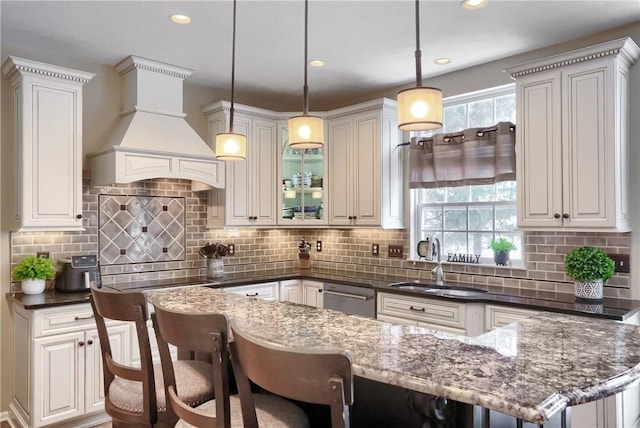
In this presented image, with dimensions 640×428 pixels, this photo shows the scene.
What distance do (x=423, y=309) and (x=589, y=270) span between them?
3.78 feet

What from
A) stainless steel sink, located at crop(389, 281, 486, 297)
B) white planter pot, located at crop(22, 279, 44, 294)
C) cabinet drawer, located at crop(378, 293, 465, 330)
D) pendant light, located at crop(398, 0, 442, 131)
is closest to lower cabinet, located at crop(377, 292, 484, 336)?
cabinet drawer, located at crop(378, 293, 465, 330)

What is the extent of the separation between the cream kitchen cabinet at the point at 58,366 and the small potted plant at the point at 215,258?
1.09 m

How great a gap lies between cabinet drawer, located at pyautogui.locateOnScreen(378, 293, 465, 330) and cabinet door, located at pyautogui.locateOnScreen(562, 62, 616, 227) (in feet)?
3.19

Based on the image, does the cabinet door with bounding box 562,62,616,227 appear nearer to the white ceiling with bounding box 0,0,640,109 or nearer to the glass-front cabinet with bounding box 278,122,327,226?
the white ceiling with bounding box 0,0,640,109

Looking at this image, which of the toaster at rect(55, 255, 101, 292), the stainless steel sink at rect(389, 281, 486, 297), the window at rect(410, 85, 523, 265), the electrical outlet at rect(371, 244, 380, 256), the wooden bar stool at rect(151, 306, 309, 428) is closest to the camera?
the wooden bar stool at rect(151, 306, 309, 428)

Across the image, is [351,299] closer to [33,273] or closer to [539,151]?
[539,151]

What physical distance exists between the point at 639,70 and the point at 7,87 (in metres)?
4.51

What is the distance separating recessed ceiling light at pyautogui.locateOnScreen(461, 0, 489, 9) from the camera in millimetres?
2730

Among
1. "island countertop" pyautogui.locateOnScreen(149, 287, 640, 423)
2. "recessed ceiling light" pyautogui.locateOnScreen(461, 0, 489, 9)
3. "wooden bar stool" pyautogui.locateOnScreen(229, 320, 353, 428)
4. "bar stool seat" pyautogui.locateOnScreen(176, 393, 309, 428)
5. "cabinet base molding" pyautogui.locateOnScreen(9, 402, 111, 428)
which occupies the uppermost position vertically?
"recessed ceiling light" pyautogui.locateOnScreen(461, 0, 489, 9)

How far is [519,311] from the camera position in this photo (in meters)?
2.97

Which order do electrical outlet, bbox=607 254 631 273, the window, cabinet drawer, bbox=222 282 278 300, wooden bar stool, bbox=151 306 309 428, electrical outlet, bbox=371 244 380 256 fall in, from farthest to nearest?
electrical outlet, bbox=371 244 380 256 < cabinet drawer, bbox=222 282 278 300 < the window < electrical outlet, bbox=607 254 631 273 < wooden bar stool, bbox=151 306 309 428

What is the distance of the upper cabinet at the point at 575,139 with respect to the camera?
288 cm

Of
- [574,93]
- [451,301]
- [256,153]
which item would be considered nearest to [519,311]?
[451,301]

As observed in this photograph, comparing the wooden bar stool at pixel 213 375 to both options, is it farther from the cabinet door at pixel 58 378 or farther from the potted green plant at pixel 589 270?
the potted green plant at pixel 589 270
